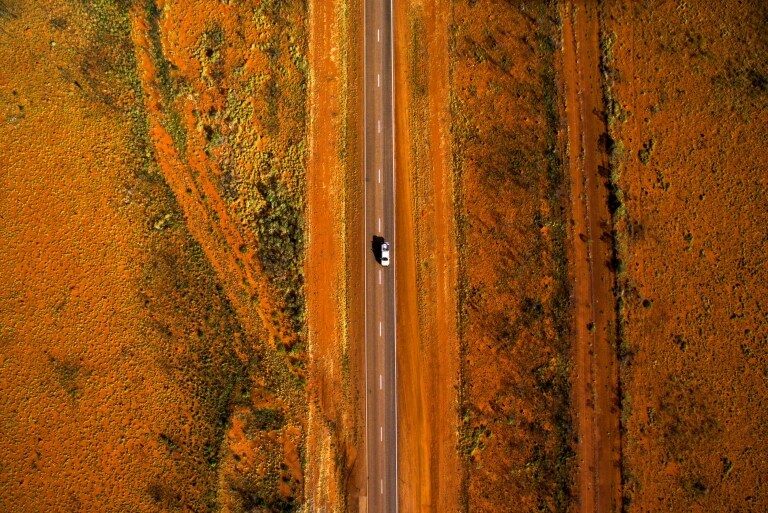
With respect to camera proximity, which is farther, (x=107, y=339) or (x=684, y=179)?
(x=684, y=179)

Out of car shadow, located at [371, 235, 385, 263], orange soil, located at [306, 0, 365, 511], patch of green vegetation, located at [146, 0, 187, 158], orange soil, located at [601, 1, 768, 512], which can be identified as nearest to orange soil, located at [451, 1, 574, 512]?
orange soil, located at [601, 1, 768, 512]

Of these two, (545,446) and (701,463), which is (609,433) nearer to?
(545,446)

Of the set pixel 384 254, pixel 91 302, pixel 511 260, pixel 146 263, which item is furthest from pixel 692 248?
pixel 91 302

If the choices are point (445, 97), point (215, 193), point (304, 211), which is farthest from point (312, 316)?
point (445, 97)

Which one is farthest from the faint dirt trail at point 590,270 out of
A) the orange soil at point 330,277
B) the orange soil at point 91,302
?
the orange soil at point 91,302

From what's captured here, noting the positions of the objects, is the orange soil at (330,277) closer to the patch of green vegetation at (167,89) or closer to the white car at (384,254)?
the white car at (384,254)
